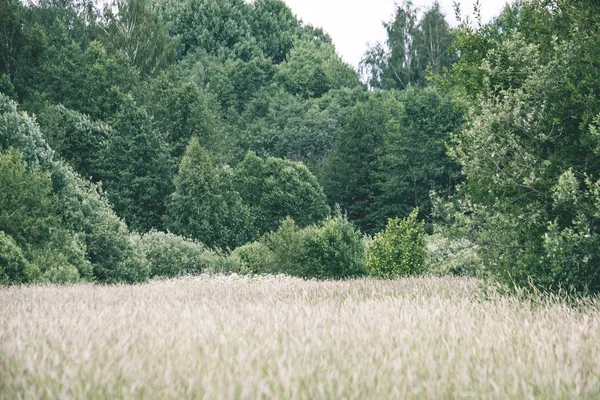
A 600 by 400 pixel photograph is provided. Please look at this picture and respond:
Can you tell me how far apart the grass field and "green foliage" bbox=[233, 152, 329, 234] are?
36122 mm

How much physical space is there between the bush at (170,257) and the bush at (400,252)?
9.84 meters

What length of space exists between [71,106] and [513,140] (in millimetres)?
40497

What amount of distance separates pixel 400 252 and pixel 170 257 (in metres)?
11.6

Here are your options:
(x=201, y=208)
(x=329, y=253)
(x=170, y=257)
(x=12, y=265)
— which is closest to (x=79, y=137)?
(x=201, y=208)

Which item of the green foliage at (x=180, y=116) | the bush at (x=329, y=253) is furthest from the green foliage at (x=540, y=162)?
the green foliage at (x=180, y=116)

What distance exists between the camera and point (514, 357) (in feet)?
16.1

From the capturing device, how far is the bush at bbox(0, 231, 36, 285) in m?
15.6

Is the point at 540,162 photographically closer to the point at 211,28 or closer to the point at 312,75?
the point at 312,75

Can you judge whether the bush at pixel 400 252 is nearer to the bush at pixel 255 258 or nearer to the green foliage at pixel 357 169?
the bush at pixel 255 258

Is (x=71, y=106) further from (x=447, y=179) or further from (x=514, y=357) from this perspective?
(x=514, y=357)

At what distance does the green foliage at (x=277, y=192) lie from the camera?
43.6 meters

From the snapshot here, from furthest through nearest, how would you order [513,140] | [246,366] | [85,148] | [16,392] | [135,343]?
[85,148] → [513,140] → [135,343] → [246,366] → [16,392]

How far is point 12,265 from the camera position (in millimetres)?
15781

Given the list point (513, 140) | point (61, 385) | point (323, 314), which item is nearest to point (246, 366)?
point (61, 385)
